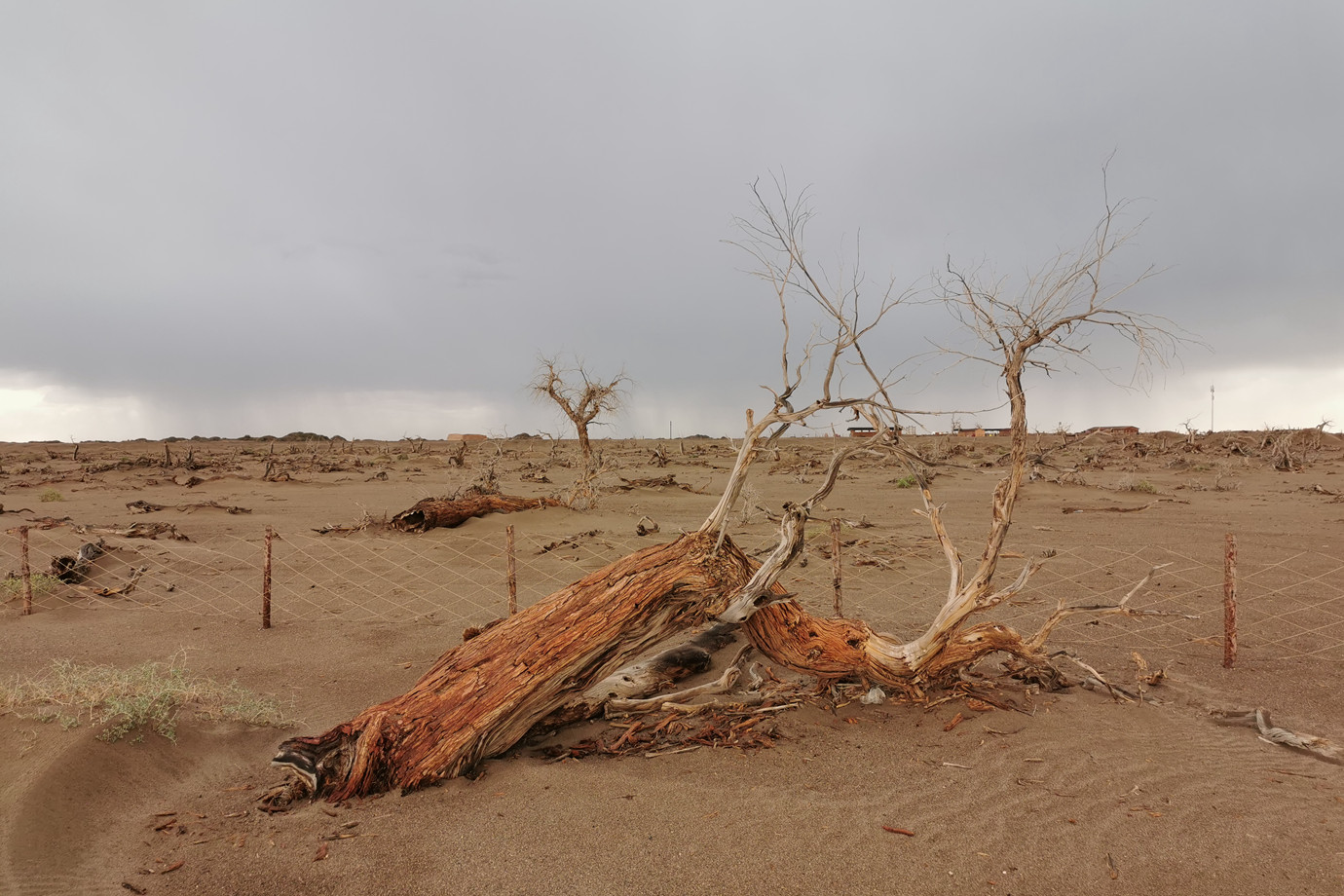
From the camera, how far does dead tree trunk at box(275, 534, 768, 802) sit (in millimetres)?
4066

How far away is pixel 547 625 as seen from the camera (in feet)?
15.0

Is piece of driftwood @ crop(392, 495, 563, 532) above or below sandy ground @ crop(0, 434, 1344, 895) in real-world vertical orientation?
above

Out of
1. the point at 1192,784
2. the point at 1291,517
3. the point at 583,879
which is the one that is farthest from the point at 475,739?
the point at 1291,517

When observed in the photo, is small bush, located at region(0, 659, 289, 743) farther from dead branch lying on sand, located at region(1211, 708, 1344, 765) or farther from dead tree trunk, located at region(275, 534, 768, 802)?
dead branch lying on sand, located at region(1211, 708, 1344, 765)

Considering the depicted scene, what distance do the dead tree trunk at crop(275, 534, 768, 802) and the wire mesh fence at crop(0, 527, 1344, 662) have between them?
3.58 metres

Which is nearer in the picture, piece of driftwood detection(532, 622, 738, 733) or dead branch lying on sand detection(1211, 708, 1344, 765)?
dead branch lying on sand detection(1211, 708, 1344, 765)

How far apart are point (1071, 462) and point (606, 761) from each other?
27.8 meters

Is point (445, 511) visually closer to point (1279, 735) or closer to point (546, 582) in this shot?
point (546, 582)

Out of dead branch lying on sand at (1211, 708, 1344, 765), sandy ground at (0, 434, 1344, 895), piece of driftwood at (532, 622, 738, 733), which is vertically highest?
piece of driftwood at (532, 622, 738, 733)

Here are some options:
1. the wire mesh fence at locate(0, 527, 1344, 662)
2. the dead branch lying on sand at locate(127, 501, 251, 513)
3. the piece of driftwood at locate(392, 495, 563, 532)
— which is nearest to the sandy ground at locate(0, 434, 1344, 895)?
the wire mesh fence at locate(0, 527, 1344, 662)

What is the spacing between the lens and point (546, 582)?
33.9ft

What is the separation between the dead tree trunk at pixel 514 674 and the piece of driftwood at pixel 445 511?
9.40 m

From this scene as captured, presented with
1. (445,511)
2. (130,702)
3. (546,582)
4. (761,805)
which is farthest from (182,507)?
(761,805)

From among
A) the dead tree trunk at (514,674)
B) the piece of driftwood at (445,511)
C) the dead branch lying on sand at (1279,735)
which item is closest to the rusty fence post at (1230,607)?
the dead branch lying on sand at (1279,735)
